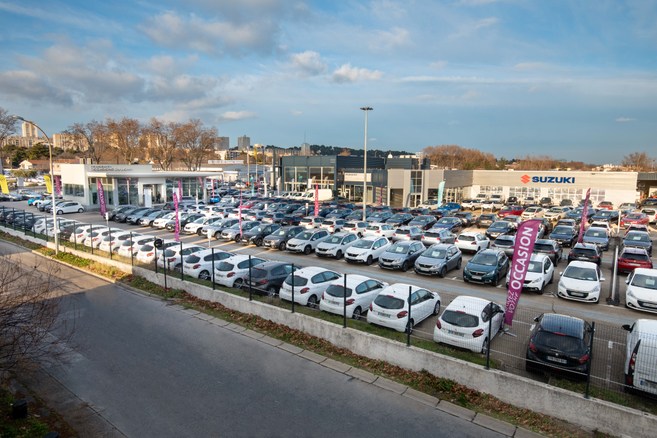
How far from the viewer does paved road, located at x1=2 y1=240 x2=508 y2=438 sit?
8.21 meters

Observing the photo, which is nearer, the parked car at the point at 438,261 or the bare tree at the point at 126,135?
the parked car at the point at 438,261

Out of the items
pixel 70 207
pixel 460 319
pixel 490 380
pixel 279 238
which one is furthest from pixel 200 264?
pixel 70 207

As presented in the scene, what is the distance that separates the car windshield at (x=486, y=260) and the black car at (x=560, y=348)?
8728 millimetres

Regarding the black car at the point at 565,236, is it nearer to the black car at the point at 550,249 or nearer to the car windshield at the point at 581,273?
the black car at the point at 550,249

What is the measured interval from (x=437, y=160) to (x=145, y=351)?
119 metres

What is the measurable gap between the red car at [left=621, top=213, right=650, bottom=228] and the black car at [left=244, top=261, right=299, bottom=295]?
35.2 m

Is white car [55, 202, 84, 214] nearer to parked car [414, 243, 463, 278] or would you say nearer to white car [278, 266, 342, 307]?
white car [278, 266, 342, 307]

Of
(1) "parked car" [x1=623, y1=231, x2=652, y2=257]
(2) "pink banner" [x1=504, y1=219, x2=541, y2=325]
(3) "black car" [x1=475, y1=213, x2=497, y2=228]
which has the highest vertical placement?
(2) "pink banner" [x1=504, y1=219, x2=541, y2=325]

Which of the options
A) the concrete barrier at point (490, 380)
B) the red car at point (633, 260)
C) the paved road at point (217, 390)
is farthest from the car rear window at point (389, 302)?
the red car at point (633, 260)

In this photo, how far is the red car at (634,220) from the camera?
3743cm

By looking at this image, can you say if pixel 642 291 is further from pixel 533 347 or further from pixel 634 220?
pixel 634 220

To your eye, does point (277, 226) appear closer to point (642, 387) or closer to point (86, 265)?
point (86, 265)

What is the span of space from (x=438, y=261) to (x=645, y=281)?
7.99 m

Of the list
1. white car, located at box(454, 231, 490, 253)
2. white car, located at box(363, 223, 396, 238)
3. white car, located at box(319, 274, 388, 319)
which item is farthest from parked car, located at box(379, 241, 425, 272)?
white car, located at box(363, 223, 396, 238)
